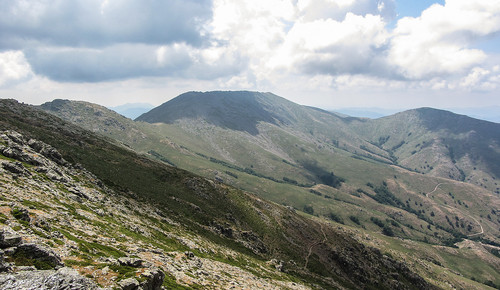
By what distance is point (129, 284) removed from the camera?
28391mm

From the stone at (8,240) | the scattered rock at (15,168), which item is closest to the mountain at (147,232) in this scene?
the stone at (8,240)

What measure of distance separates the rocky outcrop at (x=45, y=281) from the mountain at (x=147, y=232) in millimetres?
138

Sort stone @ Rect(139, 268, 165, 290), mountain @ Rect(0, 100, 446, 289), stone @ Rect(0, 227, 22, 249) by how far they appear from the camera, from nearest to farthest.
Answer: stone @ Rect(0, 227, 22, 249) → stone @ Rect(139, 268, 165, 290) → mountain @ Rect(0, 100, 446, 289)

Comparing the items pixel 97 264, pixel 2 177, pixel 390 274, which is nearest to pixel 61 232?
pixel 97 264

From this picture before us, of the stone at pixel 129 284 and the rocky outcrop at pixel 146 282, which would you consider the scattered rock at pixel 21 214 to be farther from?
the stone at pixel 129 284

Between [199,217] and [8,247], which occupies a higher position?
[8,247]

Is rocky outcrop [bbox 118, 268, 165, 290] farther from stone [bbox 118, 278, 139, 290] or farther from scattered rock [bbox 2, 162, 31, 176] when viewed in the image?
scattered rock [bbox 2, 162, 31, 176]

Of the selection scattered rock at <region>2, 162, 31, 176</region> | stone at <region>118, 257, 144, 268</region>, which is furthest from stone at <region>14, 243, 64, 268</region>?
scattered rock at <region>2, 162, 31, 176</region>

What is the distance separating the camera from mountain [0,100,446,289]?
1282 inches

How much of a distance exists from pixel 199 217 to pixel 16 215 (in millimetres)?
77485

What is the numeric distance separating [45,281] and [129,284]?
9.73 m

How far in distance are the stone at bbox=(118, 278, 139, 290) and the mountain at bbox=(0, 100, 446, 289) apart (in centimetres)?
11

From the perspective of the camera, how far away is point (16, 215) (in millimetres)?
36719

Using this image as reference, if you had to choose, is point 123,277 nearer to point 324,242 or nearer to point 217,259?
point 217,259
